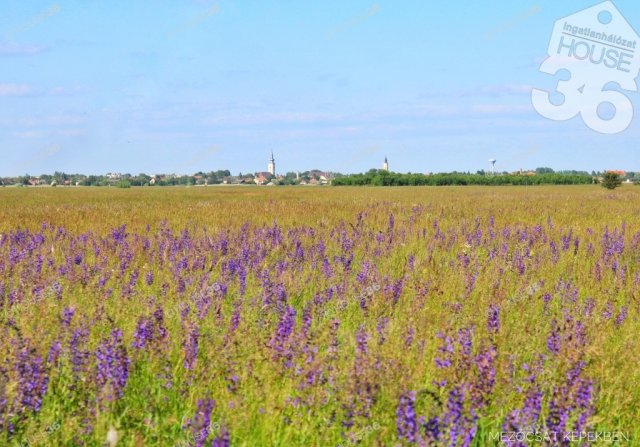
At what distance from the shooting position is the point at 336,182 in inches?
4122

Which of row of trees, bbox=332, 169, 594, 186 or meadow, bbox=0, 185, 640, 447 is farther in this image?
row of trees, bbox=332, 169, 594, 186

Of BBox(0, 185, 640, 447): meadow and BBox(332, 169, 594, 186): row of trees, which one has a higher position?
BBox(332, 169, 594, 186): row of trees

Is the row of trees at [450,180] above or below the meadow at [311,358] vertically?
above

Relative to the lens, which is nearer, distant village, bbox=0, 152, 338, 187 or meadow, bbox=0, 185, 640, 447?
meadow, bbox=0, 185, 640, 447

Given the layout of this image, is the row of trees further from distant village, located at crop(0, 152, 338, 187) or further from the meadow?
the meadow

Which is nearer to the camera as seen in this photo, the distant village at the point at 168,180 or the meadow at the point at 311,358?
the meadow at the point at 311,358

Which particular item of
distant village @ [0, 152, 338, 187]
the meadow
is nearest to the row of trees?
distant village @ [0, 152, 338, 187]

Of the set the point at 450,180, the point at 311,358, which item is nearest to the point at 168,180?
the point at 450,180

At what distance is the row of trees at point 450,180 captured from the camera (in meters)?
95.1

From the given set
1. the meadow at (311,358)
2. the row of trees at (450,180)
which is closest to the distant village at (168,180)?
the row of trees at (450,180)

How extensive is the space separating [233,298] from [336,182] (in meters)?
99.6

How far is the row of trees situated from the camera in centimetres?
9506

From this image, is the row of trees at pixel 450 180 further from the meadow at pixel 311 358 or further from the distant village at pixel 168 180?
the meadow at pixel 311 358

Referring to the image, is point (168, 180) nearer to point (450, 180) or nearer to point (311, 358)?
point (450, 180)
